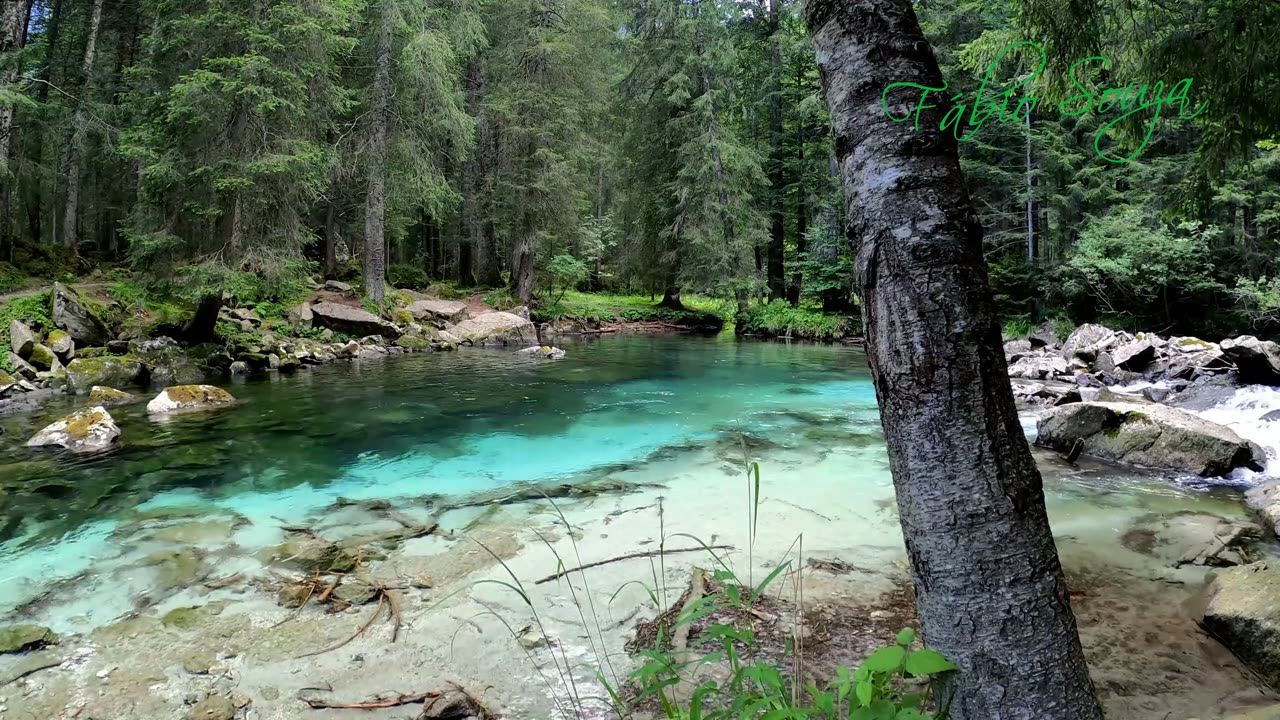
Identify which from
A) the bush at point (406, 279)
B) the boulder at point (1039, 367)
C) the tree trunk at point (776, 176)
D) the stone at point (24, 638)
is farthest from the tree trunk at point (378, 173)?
the stone at point (24, 638)

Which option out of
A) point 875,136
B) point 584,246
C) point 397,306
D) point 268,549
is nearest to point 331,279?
point 397,306

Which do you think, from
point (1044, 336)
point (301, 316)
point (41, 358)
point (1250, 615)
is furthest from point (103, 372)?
point (1044, 336)

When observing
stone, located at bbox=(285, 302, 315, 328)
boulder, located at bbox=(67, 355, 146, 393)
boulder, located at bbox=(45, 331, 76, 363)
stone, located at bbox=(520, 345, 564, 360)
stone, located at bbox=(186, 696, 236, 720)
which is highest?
stone, located at bbox=(285, 302, 315, 328)

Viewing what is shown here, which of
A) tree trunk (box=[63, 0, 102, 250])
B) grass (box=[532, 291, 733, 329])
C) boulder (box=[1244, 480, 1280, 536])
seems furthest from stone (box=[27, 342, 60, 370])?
grass (box=[532, 291, 733, 329])

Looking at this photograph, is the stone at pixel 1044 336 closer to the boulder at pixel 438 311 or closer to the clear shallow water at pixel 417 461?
the clear shallow water at pixel 417 461

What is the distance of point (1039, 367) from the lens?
1337 centimetres

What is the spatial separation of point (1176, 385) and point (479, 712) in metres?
12.5

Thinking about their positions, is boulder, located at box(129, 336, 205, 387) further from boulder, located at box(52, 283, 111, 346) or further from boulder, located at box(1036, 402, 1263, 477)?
boulder, located at box(1036, 402, 1263, 477)

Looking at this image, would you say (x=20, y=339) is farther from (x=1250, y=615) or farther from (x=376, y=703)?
(x=1250, y=615)

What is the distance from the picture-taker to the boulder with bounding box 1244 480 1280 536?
15.2ft

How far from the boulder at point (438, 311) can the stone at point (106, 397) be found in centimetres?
1057

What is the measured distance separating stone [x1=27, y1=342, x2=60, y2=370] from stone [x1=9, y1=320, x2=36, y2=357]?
0.06m

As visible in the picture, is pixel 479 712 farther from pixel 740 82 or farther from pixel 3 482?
pixel 740 82

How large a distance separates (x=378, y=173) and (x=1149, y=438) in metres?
18.9
